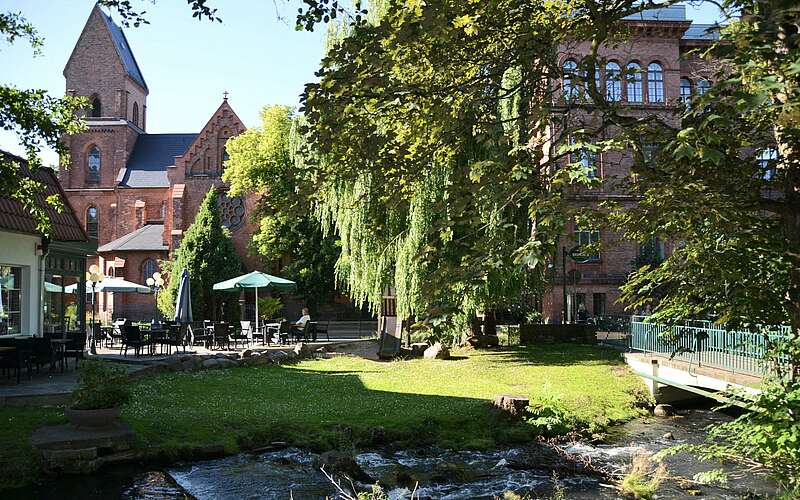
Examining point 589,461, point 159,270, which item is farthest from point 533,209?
point 159,270

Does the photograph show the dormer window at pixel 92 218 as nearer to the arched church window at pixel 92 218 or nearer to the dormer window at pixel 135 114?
the arched church window at pixel 92 218

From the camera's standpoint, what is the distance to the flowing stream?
28.7 ft

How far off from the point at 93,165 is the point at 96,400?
50230 mm

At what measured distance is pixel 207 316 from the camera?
132 ft

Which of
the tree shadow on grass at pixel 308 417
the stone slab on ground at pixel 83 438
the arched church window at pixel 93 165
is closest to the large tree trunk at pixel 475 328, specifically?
the tree shadow on grass at pixel 308 417

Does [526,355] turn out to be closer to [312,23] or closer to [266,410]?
[266,410]

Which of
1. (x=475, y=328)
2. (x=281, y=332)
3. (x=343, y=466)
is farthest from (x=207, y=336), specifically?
→ (x=343, y=466)

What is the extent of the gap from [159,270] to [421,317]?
44381 mm

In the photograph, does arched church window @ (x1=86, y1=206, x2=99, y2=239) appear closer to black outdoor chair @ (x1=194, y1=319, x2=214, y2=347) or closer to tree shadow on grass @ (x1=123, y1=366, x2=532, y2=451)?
black outdoor chair @ (x1=194, y1=319, x2=214, y2=347)

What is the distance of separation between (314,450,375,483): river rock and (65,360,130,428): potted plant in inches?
118

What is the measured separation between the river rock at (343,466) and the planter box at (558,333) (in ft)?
58.0

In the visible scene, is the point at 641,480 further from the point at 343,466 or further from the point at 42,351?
the point at 42,351

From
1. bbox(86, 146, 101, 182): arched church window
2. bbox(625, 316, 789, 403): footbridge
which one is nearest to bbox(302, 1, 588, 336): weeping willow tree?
bbox(625, 316, 789, 403): footbridge

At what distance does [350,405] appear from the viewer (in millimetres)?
14070
